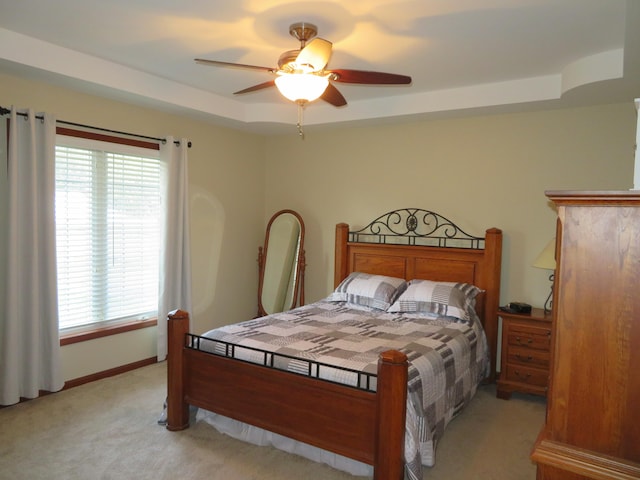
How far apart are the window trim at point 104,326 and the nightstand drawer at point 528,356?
321 centimetres

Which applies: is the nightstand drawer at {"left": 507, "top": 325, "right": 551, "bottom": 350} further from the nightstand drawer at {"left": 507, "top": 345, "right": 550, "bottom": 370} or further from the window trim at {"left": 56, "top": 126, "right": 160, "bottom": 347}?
the window trim at {"left": 56, "top": 126, "right": 160, "bottom": 347}

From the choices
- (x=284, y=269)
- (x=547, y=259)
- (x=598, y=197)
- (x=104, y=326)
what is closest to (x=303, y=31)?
A: (x=598, y=197)

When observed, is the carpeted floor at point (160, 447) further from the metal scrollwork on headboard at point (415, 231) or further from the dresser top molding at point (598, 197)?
the dresser top molding at point (598, 197)

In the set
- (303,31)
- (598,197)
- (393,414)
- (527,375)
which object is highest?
(303,31)

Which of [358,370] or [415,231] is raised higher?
[415,231]

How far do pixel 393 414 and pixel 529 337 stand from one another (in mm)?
1891

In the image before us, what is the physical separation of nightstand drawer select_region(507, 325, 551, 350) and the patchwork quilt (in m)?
0.24

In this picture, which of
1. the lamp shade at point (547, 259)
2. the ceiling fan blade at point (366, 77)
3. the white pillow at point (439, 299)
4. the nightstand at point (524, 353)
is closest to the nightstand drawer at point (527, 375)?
the nightstand at point (524, 353)

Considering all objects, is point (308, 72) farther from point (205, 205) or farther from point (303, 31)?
point (205, 205)

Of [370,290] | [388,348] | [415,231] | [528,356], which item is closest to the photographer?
[388,348]

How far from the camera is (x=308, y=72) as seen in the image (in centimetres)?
242

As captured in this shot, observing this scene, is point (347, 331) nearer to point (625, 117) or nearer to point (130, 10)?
point (130, 10)

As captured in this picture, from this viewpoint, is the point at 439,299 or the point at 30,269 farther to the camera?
the point at 439,299

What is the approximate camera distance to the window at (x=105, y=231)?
145 inches
